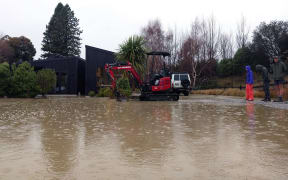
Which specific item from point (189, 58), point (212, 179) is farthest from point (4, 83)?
Result: point (189, 58)

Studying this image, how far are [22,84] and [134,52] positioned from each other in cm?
921

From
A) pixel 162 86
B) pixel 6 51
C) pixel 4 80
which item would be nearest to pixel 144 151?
pixel 162 86

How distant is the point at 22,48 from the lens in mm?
60656

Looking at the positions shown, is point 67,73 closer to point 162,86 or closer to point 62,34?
point 162,86

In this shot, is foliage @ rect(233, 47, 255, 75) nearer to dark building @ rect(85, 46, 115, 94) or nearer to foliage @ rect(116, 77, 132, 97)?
dark building @ rect(85, 46, 115, 94)

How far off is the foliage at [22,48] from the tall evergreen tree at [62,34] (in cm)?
284

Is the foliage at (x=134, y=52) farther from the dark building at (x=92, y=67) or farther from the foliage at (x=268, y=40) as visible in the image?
the foliage at (x=268, y=40)

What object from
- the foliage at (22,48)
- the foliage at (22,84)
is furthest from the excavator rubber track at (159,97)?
the foliage at (22,48)

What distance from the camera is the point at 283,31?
104 feet

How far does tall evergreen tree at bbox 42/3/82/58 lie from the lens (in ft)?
201

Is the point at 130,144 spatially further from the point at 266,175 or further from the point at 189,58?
the point at 189,58

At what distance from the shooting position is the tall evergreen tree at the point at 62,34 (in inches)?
2418

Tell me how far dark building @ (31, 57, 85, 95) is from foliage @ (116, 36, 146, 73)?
7269mm

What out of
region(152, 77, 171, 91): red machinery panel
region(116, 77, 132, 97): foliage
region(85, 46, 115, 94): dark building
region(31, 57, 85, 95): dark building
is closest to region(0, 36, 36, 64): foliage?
region(31, 57, 85, 95): dark building
